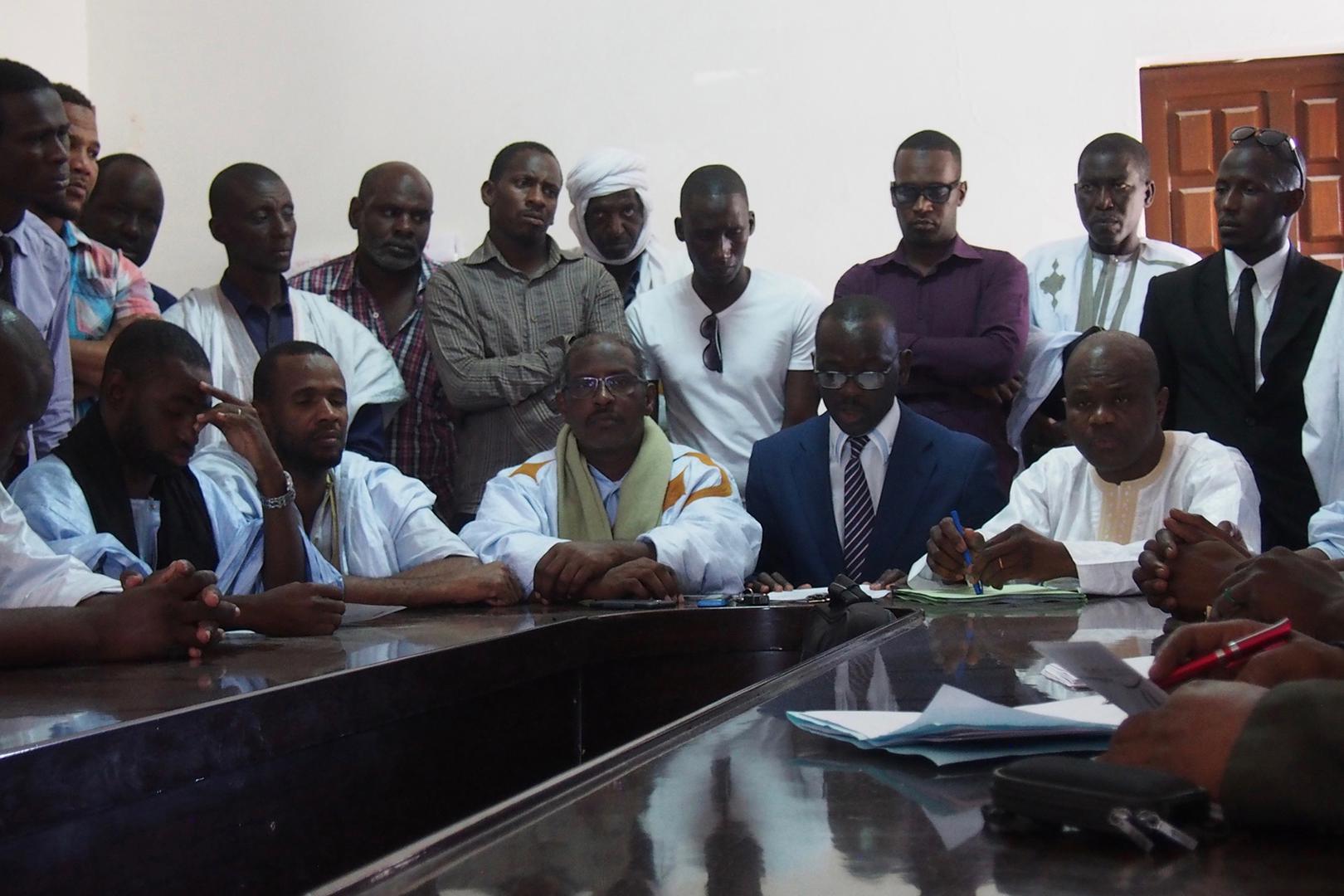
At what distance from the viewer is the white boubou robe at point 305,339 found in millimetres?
3879

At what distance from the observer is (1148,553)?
246cm

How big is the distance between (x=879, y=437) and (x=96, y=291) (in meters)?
2.11

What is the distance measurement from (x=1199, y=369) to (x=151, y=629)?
276 centimetres

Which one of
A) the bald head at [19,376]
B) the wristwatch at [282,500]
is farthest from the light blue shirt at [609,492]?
the bald head at [19,376]

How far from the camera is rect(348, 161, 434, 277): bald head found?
435cm

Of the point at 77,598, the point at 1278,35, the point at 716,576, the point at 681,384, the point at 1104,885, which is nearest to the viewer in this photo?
the point at 1104,885

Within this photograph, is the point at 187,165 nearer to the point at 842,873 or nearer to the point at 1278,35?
the point at 1278,35

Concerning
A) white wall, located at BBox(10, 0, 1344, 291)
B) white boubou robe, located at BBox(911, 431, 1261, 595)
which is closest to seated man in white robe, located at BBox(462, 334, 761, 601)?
white boubou robe, located at BBox(911, 431, 1261, 595)

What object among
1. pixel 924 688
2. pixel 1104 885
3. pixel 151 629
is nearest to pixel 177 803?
pixel 151 629

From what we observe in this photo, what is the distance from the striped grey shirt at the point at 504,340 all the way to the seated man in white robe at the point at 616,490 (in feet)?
0.61

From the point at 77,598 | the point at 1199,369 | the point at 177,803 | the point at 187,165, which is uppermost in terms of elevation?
the point at 187,165

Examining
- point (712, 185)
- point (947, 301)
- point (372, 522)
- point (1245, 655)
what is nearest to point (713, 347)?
point (712, 185)

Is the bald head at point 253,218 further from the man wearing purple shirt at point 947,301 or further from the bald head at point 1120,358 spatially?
the bald head at point 1120,358

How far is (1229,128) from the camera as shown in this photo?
5.64 m
